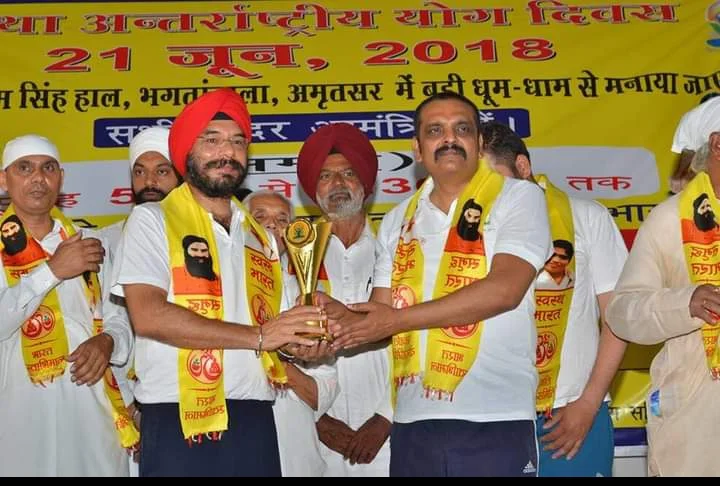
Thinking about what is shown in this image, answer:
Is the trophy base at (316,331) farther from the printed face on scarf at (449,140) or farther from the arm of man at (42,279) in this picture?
the arm of man at (42,279)

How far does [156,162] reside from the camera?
5.13 metres

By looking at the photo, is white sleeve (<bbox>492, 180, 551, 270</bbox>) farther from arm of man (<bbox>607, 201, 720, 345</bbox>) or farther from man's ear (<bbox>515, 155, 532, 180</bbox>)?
man's ear (<bbox>515, 155, 532, 180</bbox>)

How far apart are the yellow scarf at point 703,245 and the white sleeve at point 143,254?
1.70 m

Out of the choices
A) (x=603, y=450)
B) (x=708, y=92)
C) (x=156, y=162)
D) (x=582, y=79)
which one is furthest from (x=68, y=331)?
(x=708, y=92)

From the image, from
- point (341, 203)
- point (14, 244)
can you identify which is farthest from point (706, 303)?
point (14, 244)

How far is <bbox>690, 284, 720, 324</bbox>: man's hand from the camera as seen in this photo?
366 centimetres

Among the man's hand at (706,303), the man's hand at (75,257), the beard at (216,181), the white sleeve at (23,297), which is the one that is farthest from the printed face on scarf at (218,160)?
the man's hand at (706,303)

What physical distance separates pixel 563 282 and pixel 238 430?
4.67 feet

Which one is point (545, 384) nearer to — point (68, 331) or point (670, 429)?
point (670, 429)

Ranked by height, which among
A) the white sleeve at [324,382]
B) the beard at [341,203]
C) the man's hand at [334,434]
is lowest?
the man's hand at [334,434]

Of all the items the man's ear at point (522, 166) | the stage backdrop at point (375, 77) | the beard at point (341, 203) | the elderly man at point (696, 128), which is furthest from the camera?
the stage backdrop at point (375, 77)

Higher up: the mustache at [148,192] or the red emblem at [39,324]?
the mustache at [148,192]

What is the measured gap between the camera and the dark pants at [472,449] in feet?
11.9

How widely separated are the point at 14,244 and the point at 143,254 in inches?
39.5
